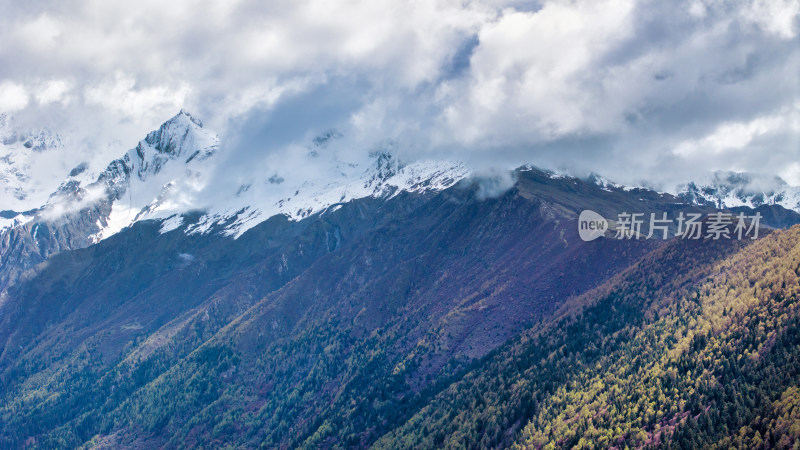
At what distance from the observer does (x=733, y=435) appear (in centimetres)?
19625

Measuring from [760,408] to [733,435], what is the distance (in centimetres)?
1194

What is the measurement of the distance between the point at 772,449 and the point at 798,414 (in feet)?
40.1

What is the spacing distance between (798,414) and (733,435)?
59.9 feet

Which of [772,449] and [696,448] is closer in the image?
[772,449]

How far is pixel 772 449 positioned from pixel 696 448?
20.6 m

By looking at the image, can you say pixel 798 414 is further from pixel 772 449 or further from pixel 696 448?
pixel 696 448

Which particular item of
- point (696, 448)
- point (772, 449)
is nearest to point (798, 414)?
point (772, 449)

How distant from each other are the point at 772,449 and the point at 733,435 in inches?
510

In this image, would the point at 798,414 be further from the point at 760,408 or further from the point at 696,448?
the point at 696,448

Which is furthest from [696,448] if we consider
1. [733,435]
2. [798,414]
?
[798,414]

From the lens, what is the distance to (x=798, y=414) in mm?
186500

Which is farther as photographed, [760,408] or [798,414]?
[760,408]

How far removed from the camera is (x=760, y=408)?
199375 millimetres

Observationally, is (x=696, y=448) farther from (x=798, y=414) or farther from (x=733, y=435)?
(x=798, y=414)
